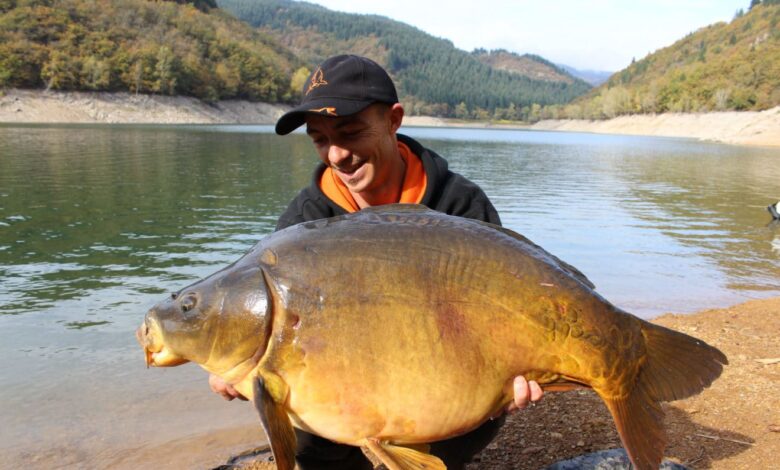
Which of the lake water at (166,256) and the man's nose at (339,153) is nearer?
the man's nose at (339,153)

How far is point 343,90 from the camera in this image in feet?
9.05

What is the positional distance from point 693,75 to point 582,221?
114723 mm

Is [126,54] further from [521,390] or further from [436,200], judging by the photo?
[521,390]

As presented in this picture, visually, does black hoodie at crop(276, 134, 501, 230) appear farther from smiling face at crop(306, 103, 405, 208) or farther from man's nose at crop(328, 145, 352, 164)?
man's nose at crop(328, 145, 352, 164)

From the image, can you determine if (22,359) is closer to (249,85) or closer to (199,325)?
(199,325)

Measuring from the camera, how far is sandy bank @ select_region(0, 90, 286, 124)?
6341cm

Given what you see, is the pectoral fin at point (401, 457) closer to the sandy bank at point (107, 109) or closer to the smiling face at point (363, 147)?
the smiling face at point (363, 147)

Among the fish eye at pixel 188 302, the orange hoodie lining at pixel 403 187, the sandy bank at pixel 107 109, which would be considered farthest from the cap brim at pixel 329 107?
the sandy bank at pixel 107 109

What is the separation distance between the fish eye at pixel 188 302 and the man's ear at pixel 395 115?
1349 millimetres

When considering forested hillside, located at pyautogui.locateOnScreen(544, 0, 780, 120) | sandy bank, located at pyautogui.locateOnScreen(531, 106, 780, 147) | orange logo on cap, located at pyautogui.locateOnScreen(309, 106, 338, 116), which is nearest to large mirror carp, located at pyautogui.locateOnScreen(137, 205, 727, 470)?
orange logo on cap, located at pyautogui.locateOnScreen(309, 106, 338, 116)

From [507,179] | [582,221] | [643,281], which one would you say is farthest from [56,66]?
[643,281]

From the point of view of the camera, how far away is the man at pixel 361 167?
2.79 metres

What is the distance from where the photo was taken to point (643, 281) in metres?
10.0

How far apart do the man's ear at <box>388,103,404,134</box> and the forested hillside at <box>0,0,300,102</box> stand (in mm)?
76413
